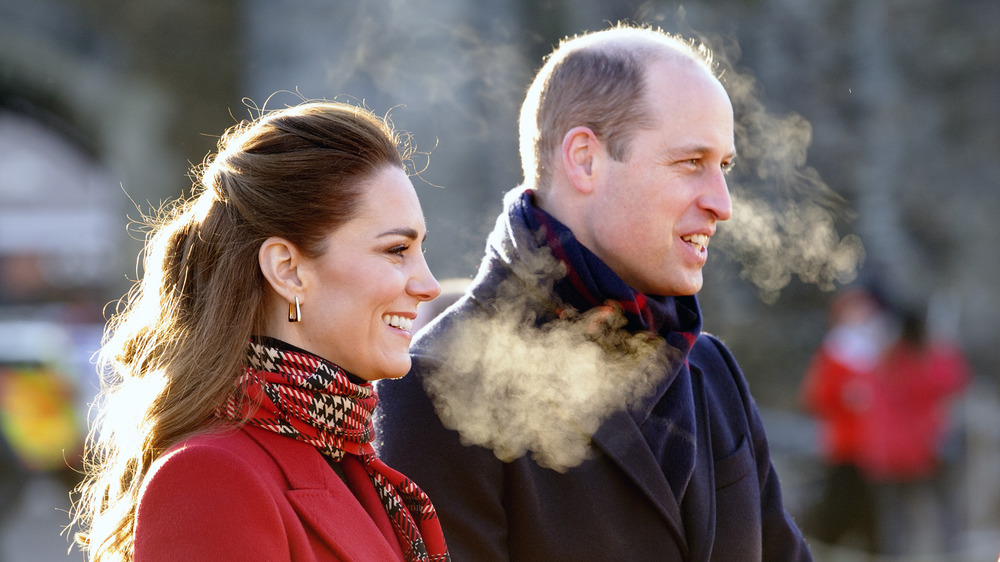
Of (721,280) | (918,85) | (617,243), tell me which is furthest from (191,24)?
(617,243)

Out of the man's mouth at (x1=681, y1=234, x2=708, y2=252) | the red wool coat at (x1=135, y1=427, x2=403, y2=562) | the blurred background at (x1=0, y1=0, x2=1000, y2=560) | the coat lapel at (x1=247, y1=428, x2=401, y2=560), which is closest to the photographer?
the red wool coat at (x1=135, y1=427, x2=403, y2=562)

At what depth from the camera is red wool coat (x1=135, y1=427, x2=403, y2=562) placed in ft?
5.73

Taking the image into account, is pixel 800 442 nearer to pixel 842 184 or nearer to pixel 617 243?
pixel 842 184

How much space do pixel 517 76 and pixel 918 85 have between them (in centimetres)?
353

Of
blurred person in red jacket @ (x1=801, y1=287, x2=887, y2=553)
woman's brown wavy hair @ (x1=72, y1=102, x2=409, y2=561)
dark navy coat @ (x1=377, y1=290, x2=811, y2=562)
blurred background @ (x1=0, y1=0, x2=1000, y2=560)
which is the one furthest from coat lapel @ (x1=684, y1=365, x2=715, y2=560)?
blurred person in red jacket @ (x1=801, y1=287, x2=887, y2=553)

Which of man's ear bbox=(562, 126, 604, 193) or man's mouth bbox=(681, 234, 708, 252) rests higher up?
man's ear bbox=(562, 126, 604, 193)

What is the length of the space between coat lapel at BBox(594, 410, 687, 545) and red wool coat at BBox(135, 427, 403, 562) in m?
0.57

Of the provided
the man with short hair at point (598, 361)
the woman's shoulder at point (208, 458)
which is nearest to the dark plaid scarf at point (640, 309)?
the man with short hair at point (598, 361)

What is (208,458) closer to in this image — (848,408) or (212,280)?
(212,280)

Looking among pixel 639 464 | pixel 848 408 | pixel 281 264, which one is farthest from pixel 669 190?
pixel 848 408

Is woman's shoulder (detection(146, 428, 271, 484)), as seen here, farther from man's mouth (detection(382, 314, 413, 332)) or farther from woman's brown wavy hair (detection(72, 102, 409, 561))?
man's mouth (detection(382, 314, 413, 332))

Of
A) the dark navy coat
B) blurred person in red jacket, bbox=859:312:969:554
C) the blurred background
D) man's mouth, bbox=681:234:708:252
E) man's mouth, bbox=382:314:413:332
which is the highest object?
the blurred background

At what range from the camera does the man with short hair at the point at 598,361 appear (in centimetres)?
239

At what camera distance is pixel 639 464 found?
243 cm
